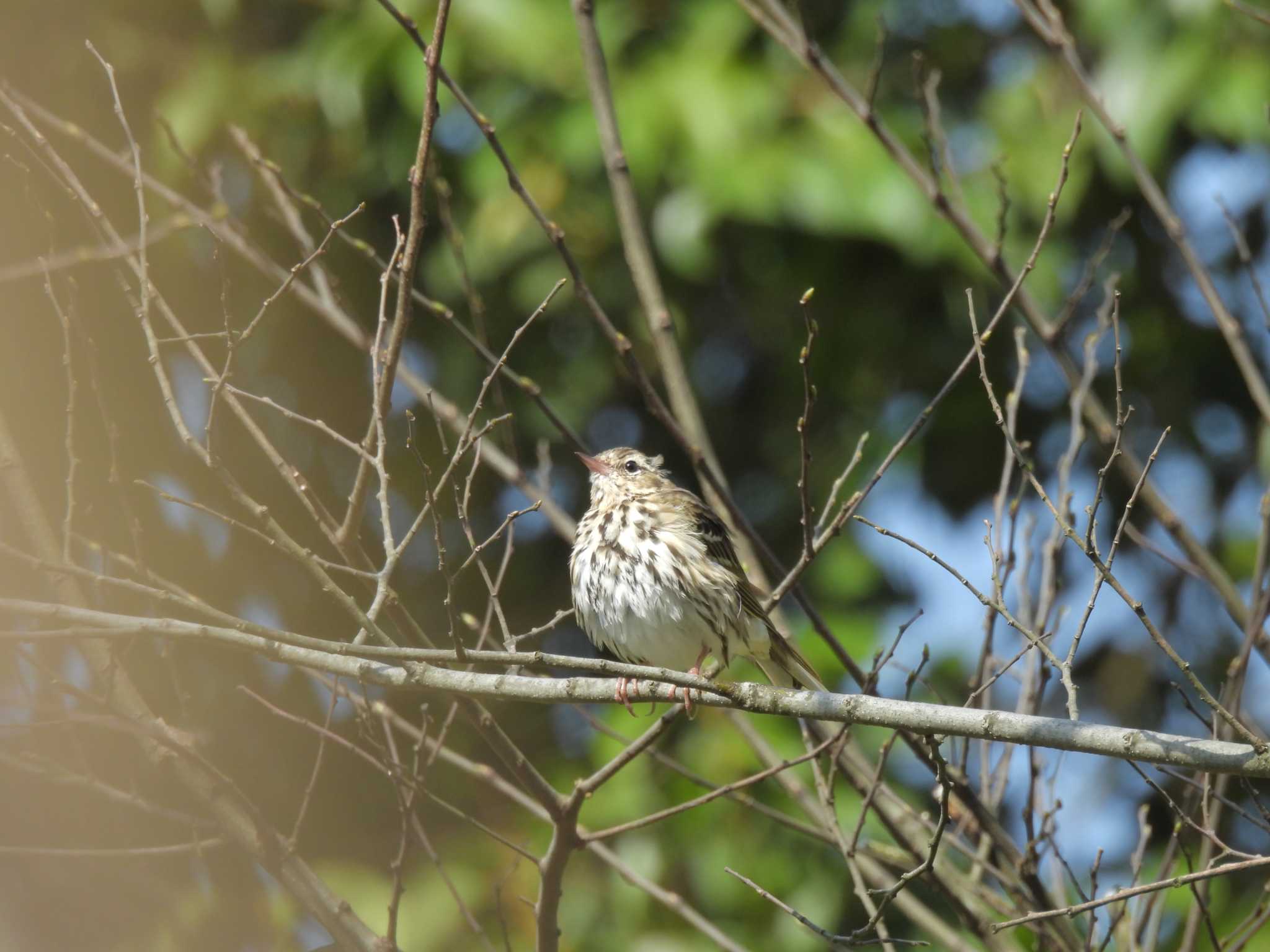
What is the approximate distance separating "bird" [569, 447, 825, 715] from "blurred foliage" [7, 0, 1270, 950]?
0.94 metres

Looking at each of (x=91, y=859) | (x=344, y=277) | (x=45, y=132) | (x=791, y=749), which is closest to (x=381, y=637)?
(x=91, y=859)

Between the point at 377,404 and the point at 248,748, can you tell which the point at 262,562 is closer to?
the point at 248,748

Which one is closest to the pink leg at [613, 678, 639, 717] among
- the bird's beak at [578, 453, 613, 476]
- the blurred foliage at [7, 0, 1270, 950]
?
the bird's beak at [578, 453, 613, 476]

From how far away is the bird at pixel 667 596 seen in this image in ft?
16.8

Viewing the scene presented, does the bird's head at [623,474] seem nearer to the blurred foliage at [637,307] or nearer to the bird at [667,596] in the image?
the bird at [667,596]

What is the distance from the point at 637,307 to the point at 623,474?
1.94 metres

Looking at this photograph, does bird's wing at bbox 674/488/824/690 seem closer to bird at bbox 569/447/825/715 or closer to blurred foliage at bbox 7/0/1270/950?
bird at bbox 569/447/825/715

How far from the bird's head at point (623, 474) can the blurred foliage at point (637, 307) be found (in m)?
1.10

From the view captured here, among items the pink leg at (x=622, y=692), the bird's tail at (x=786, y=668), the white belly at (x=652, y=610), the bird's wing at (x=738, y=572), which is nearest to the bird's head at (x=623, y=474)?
the bird's wing at (x=738, y=572)

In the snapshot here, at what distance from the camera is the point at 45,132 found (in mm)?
5703

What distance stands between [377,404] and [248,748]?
136 inches

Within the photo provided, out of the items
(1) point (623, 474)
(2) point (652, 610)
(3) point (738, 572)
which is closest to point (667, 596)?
(2) point (652, 610)

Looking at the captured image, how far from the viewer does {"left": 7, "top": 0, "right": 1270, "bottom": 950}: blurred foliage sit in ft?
20.4

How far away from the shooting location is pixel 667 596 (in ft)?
16.8
